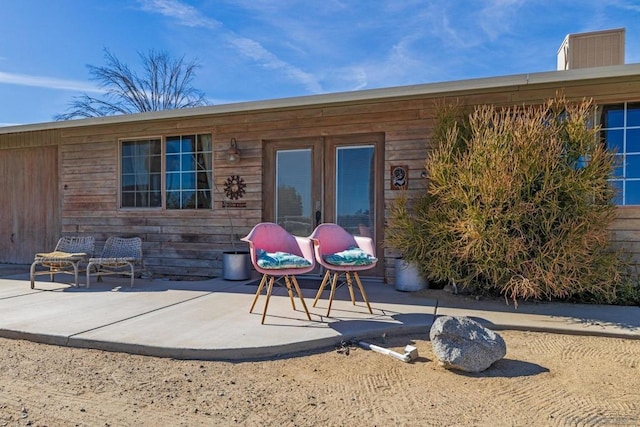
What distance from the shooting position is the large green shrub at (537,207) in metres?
3.84

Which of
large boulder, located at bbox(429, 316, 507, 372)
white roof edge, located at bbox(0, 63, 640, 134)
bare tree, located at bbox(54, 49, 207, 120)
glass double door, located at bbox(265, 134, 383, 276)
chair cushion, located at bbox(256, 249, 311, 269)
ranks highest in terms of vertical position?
bare tree, located at bbox(54, 49, 207, 120)

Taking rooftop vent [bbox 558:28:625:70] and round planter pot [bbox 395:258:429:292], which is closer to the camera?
round planter pot [bbox 395:258:429:292]

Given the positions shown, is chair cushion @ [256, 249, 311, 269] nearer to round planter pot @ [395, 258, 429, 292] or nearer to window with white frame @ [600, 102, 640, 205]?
round planter pot @ [395, 258, 429, 292]

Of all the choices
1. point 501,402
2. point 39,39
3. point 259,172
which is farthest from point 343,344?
point 39,39

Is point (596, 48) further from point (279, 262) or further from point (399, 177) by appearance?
point (279, 262)

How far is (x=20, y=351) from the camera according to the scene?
2.98 metres

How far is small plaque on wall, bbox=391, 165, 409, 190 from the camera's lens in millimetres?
5199

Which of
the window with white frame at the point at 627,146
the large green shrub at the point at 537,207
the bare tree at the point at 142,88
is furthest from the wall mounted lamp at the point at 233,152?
the bare tree at the point at 142,88

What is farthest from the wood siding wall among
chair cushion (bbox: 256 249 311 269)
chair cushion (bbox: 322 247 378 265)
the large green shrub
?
chair cushion (bbox: 256 249 311 269)

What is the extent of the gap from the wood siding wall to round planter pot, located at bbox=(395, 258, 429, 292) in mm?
450

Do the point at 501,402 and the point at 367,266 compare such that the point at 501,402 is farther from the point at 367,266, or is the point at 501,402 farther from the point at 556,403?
the point at 367,266

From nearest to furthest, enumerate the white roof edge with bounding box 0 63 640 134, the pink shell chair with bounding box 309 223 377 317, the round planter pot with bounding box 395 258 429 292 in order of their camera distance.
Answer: the pink shell chair with bounding box 309 223 377 317, the white roof edge with bounding box 0 63 640 134, the round planter pot with bounding box 395 258 429 292

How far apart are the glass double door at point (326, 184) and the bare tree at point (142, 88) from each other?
13.8 m

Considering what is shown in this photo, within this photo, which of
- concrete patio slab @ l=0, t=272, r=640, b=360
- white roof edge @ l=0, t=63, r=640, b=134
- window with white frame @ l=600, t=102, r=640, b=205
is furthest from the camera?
window with white frame @ l=600, t=102, r=640, b=205
